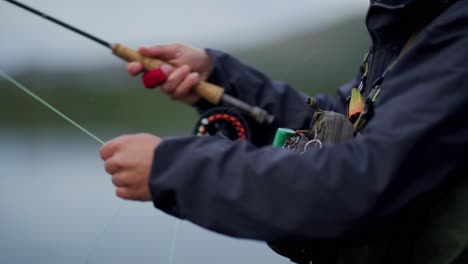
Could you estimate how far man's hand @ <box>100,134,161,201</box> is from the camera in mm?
1179

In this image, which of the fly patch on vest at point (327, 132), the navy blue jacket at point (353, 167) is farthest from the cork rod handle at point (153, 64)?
the navy blue jacket at point (353, 167)

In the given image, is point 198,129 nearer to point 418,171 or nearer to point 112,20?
point 418,171

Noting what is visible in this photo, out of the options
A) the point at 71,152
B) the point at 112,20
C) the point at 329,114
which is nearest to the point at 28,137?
the point at 71,152

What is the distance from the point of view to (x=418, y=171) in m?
1.03

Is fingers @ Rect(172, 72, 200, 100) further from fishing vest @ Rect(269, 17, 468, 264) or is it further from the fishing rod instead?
fishing vest @ Rect(269, 17, 468, 264)

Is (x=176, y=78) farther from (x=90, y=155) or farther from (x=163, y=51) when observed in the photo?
(x=90, y=155)

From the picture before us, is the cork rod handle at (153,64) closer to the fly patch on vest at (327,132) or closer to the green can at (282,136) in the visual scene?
the green can at (282,136)

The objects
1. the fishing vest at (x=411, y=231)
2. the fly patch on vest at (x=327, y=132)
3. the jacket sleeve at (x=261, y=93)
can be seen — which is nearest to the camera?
the fishing vest at (x=411, y=231)

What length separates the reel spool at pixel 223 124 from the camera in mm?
1720

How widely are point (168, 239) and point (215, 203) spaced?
4.16 feet

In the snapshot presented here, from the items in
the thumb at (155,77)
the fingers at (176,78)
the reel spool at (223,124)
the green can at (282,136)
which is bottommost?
the green can at (282,136)

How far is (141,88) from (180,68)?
15.6 ft

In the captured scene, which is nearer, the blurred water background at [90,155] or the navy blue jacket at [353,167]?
the navy blue jacket at [353,167]

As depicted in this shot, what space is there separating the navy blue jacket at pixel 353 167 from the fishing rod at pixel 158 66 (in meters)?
0.37
